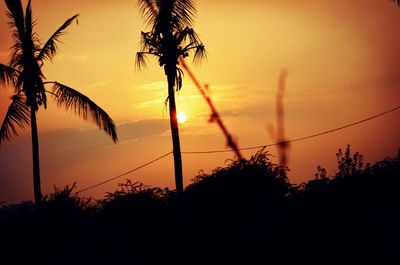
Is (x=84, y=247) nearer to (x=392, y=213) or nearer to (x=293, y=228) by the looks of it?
(x=293, y=228)

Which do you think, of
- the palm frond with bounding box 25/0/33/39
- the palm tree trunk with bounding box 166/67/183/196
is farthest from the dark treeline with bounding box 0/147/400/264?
the palm frond with bounding box 25/0/33/39

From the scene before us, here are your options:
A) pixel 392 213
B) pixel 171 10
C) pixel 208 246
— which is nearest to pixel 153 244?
pixel 208 246

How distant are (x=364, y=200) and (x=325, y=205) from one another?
102 centimetres

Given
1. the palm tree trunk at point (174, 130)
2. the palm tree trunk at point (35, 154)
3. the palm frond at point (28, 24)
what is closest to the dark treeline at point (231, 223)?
the palm tree trunk at point (35, 154)

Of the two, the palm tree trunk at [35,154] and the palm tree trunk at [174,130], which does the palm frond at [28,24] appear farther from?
the palm tree trunk at [174,130]

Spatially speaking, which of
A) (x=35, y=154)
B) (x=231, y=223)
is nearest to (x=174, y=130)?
(x=35, y=154)

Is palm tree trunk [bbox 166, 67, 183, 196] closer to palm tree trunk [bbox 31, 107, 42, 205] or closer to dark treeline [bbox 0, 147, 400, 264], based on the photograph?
dark treeline [bbox 0, 147, 400, 264]

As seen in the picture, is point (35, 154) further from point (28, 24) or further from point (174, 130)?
point (174, 130)

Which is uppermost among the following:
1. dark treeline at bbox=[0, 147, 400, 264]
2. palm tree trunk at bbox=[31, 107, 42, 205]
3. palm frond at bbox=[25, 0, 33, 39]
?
palm frond at bbox=[25, 0, 33, 39]

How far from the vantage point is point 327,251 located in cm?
A: 1262

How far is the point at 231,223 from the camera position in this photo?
15234 mm

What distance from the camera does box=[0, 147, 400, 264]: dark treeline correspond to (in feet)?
41.8

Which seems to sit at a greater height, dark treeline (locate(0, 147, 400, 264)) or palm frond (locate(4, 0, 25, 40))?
palm frond (locate(4, 0, 25, 40))

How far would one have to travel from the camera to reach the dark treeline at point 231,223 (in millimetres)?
12727
